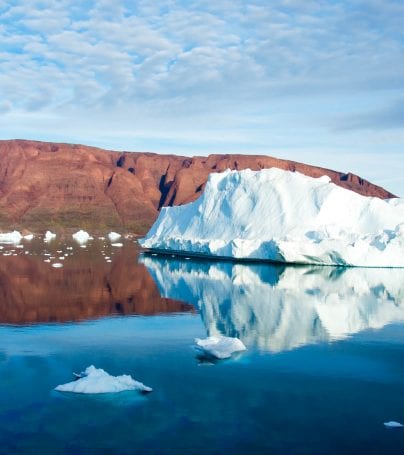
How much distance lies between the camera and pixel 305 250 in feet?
79.4

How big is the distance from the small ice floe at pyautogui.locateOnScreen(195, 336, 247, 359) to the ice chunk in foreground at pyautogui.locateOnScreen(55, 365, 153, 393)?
2182 mm

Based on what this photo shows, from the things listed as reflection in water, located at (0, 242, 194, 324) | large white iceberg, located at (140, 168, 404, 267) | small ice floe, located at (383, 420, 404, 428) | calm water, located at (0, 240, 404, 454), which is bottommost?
reflection in water, located at (0, 242, 194, 324)

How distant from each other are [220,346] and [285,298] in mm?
6461

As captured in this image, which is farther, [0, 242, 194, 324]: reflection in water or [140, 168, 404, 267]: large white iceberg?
[140, 168, 404, 267]: large white iceberg

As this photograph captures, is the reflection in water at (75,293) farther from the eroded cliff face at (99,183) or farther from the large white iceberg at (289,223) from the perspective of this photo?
the eroded cliff face at (99,183)

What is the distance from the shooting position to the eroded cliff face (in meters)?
79.6

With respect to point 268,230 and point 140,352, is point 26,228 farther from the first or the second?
point 140,352

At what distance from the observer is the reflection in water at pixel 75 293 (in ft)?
48.7

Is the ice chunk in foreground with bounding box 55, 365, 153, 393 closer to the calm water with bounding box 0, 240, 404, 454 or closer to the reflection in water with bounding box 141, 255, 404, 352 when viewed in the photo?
the calm water with bounding box 0, 240, 404, 454

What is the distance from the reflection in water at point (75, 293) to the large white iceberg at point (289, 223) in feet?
16.2

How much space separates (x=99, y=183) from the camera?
88.4m

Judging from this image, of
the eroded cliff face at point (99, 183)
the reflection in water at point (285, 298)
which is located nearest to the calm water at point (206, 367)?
the reflection in water at point (285, 298)

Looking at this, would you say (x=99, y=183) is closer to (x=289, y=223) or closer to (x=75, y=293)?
(x=289, y=223)

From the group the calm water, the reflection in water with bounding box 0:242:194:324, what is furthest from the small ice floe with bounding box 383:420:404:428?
the reflection in water with bounding box 0:242:194:324
